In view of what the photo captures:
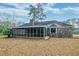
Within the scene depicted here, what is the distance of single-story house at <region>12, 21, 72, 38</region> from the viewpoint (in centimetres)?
877

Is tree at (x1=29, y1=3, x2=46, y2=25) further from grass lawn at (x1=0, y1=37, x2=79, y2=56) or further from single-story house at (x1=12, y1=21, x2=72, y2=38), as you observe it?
grass lawn at (x1=0, y1=37, x2=79, y2=56)

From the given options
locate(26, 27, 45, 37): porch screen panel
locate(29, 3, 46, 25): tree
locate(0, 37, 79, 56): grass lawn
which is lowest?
locate(0, 37, 79, 56): grass lawn

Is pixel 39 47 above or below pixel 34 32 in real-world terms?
below

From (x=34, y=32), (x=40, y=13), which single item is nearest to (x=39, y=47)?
(x=34, y=32)

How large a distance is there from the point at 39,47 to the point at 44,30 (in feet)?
0.83

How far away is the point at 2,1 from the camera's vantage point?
28.8ft

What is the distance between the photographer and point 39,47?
8820 millimetres

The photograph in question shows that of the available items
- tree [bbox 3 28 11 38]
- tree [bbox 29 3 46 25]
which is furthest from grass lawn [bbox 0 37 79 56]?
tree [bbox 29 3 46 25]

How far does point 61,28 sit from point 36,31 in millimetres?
350

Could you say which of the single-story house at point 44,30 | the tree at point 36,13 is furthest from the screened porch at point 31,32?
the tree at point 36,13

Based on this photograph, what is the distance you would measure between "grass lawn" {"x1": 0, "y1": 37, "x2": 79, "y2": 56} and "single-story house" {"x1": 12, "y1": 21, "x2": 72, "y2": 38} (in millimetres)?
70

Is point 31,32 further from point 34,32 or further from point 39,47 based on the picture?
point 39,47

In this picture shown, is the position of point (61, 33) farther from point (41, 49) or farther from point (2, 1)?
point (2, 1)

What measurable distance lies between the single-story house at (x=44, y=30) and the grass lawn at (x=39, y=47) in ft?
0.23
